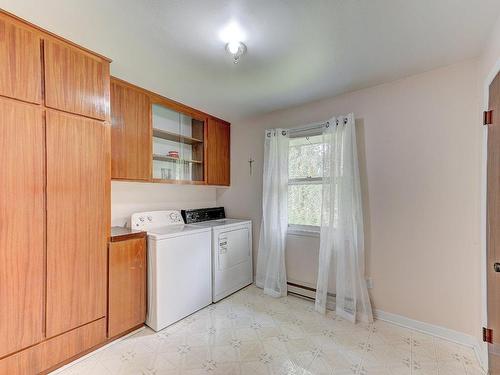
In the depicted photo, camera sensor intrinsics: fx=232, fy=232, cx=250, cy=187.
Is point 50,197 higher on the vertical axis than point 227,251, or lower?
higher

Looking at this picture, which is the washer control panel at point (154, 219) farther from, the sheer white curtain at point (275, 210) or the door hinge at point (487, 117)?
the door hinge at point (487, 117)

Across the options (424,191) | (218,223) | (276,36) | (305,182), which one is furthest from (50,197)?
(424,191)

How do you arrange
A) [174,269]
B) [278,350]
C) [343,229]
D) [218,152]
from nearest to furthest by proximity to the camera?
1. [278,350]
2. [174,269]
3. [343,229]
4. [218,152]

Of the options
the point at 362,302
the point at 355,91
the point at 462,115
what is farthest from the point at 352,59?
the point at 362,302

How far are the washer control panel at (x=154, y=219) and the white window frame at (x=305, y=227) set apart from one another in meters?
1.39

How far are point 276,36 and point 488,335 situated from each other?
2.46 meters

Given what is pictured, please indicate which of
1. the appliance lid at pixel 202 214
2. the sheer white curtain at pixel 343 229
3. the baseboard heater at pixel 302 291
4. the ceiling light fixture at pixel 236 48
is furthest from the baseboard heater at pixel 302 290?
the ceiling light fixture at pixel 236 48

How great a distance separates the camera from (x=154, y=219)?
8.61ft

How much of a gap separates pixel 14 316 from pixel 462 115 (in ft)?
11.5

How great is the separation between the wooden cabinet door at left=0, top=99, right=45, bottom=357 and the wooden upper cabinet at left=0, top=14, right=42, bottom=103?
8 cm

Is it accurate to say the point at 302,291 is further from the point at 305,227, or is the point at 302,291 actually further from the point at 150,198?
the point at 150,198

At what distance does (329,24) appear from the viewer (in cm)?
145

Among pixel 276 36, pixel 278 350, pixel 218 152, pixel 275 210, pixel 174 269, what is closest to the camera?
pixel 276 36

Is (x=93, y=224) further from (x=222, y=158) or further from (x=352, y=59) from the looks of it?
(x=352, y=59)
